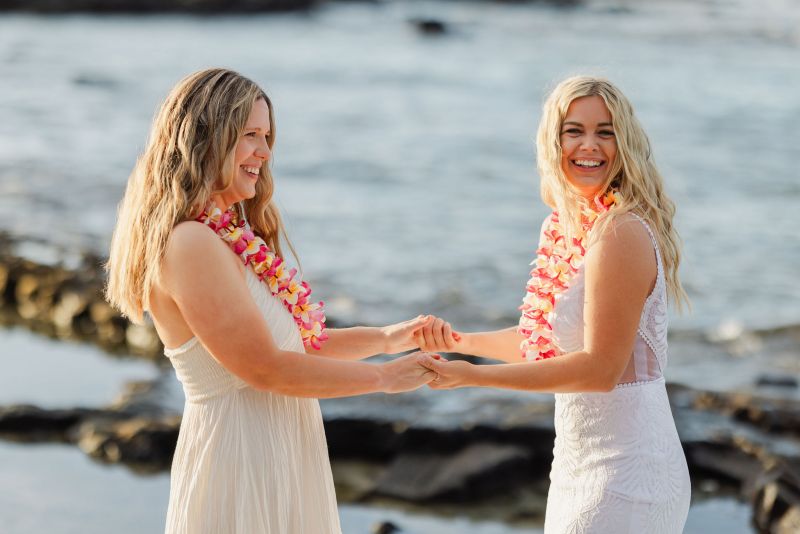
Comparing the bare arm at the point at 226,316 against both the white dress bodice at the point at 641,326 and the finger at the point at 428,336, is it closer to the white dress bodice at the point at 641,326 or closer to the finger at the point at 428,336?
the white dress bodice at the point at 641,326

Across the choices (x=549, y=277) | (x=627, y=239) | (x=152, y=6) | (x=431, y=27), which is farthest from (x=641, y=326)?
(x=152, y=6)

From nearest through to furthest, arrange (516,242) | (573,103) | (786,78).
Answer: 1. (573,103)
2. (516,242)
3. (786,78)

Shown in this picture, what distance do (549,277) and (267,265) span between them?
36.3 inches

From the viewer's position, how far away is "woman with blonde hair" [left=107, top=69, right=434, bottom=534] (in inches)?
128

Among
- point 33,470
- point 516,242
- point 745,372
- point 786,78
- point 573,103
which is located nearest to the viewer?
point 573,103

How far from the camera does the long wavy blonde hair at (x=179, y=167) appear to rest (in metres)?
3.27

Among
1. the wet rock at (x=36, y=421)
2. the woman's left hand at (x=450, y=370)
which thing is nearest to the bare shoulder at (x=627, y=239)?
the woman's left hand at (x=450, y=370)

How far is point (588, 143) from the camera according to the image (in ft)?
11.9

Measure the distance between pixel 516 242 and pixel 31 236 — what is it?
16.8ft

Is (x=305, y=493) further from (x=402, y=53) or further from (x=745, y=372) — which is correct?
(x=402, y=53)

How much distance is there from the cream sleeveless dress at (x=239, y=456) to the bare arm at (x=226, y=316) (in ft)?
0.39

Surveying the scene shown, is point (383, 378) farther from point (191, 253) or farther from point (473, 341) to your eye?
point (473, 341)

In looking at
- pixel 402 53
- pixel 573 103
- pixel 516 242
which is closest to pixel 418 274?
pixel 516 242

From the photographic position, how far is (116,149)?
17453 mm
